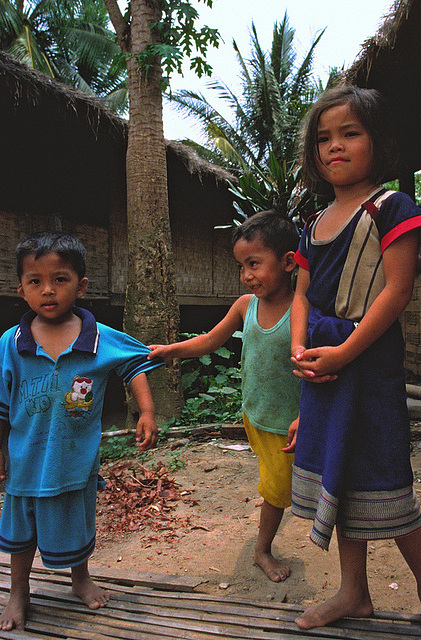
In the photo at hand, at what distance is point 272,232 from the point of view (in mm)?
1819

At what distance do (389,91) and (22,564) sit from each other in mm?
4226

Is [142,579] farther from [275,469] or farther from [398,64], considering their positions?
[398,64]

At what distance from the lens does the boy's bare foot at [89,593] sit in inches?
68.5

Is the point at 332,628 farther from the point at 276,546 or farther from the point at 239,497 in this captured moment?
the point at 239,497

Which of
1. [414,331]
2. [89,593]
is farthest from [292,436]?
[414,331]

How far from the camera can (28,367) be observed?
1.74 m

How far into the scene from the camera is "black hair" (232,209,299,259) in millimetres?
1820

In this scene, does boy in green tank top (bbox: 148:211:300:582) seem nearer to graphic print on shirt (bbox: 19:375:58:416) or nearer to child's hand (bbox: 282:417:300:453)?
child's hand (bbox: 282:417:300:453)

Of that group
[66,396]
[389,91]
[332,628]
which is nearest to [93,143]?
[389,91]

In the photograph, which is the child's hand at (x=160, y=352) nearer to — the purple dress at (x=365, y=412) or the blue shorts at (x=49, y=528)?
the blue shorts at (x=49, y=528)

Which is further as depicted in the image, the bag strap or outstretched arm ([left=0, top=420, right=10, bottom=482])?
outstretched arm ([left=0, top=420, right=10, bottom=482])

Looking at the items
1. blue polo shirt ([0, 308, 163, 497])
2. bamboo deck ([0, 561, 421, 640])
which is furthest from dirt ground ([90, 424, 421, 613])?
blue polo shirt ([0, 308, 163, 497])

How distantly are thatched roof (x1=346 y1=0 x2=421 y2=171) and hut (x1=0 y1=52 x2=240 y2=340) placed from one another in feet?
10.5

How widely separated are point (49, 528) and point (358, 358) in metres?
1.21
